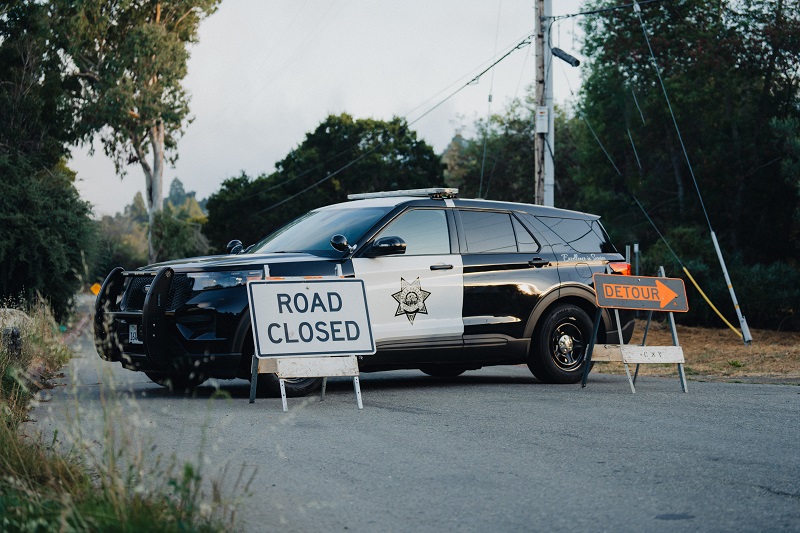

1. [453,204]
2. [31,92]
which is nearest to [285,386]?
[453,204]

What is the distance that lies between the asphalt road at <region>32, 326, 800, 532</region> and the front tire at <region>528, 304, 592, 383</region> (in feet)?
1.59

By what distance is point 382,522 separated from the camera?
17.1ft

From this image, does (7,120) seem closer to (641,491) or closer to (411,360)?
(411,360)

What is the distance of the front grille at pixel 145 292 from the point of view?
32.2ft

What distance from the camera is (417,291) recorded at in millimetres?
10633

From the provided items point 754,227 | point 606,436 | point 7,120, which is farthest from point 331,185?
point 606,436

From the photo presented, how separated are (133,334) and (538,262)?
434cm

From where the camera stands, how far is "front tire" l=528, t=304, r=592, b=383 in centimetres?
1162

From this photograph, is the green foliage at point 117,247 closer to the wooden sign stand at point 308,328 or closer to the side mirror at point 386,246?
the wooden sign stand at point 308,328

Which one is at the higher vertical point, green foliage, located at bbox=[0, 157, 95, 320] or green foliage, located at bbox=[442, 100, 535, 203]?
green foliage, located at bbox=[442, 100, 535, 203]

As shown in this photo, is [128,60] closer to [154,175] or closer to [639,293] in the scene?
[154,175]

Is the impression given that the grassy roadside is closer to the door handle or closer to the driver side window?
the driver side window

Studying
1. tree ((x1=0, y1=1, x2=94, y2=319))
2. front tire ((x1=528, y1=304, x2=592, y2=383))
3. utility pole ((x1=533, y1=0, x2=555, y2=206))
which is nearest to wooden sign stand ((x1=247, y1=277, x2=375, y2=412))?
front tire ((x1=528, y1=304, x2=592, y2=383))

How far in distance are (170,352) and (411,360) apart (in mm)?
2364
